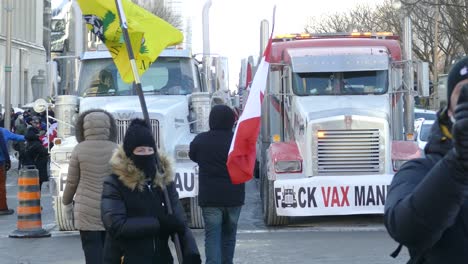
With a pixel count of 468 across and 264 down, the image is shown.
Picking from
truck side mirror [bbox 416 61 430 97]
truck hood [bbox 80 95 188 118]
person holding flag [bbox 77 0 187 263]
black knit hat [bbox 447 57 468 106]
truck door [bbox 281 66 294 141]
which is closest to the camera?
black knit hat [bbox 447 57 468 106]

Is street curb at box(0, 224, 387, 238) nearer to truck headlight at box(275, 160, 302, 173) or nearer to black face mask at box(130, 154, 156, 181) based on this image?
truck headlight at box(275, 160, 302, 173)

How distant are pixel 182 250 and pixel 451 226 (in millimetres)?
3080

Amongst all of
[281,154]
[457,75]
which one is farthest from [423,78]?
[457,75]

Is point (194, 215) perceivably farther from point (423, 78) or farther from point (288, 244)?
point (423, 78)

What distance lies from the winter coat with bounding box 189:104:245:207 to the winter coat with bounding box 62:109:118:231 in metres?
0.96

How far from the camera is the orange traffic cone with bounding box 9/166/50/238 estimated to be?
44.4 ft

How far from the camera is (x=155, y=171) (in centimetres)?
585

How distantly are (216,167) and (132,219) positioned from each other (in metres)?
3.39

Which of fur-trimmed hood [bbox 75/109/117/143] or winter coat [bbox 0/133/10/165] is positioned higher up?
fur-trimmed hood [bbox 75/109/117/143]

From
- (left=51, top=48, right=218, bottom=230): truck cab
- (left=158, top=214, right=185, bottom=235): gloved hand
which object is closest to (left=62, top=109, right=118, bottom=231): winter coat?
(left=158, top=214, right=185, bottom=235): gloved hand

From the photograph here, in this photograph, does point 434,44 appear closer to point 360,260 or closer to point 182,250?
point 360,260

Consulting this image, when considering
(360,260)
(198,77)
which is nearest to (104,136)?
(360,260)

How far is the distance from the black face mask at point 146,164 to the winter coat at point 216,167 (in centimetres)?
289

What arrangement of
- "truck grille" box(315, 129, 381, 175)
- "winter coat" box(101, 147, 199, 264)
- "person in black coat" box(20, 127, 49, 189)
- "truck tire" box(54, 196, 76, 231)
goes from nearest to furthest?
1. "winter coat" box(101, 147, 199, 264)
2. "truck tire" box(54, 196, 76, 231)
3. "truck grille" box(315, 129, 381, 175)
4. "person in black coat" box(20, 127, 49, 189)
